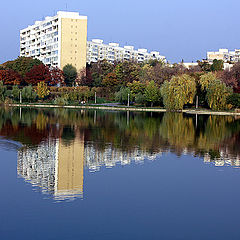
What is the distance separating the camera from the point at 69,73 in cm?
9169

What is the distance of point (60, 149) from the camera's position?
19266mm

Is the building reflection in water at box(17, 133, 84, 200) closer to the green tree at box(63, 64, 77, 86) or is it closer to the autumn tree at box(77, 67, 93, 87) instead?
the autumn tree at box(77, 67, 93, 87)

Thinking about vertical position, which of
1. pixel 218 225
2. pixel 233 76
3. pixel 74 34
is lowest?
pixel 218 225

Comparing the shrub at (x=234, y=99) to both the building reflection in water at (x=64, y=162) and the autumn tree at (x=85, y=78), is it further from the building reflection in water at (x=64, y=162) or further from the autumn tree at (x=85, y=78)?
the building reflection in water at (x=64, y=162)

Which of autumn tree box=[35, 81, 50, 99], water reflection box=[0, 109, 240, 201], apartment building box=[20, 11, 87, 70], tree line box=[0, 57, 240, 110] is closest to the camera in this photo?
water reflection box=[0, 109, 240, 201]

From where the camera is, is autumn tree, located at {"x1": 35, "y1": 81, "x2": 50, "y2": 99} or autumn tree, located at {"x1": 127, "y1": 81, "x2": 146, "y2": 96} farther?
autumn tree, located at {"x1": 35, "y1": 81, "x2": 50, "y2": 99}

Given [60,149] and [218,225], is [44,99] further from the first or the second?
[218,225]

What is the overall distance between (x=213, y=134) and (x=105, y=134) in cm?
807

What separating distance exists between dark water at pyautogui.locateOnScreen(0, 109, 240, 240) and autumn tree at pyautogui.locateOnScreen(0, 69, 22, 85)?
65619 millimetres

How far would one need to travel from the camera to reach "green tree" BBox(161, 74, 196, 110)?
60125 mm

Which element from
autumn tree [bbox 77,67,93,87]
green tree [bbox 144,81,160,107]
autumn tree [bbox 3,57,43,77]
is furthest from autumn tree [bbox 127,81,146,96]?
autumn tree [bbox 3,57,43,77]

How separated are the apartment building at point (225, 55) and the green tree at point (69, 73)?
280 feet

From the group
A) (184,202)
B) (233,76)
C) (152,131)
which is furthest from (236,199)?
(233,76)

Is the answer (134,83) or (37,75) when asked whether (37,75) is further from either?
(134,83)
